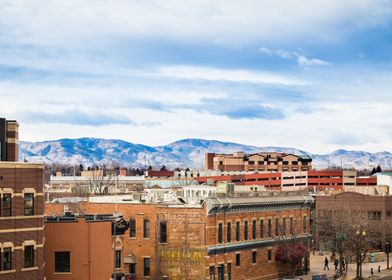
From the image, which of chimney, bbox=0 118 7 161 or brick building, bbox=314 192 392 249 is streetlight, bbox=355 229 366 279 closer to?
brick building, bbox=314 192 392 249

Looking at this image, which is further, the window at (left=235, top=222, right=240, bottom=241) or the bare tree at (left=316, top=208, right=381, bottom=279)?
the bare tree at (left=316, top=208, right=381, bottom=279)

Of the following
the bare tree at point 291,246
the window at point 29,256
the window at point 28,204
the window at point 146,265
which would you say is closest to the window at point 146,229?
the window at point 146,265

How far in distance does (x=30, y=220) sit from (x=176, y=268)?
81.6 ft

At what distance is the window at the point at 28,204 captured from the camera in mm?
59906

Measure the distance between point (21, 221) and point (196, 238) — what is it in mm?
24961

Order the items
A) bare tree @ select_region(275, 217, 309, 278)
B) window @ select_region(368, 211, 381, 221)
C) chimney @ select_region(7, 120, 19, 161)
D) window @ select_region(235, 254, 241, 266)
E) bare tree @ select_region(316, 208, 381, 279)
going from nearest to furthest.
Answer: chimney @ select_region(7, 120, 19, 161) → window @ select_region(235, 254, 241, 266) → bare tree @ select_region(275, 217, 309, 278) → bare tree @ select_region(316, 208, 381, 279) → window @ select_region(368, 211, 381, 221)

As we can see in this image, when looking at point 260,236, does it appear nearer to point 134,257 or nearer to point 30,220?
point 134,257

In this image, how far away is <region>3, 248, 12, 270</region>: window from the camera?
5828 centimetres

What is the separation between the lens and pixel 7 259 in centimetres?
5850

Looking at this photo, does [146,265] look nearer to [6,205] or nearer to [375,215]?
[6,205]

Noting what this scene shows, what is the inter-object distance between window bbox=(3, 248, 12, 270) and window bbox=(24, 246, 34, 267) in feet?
4.65

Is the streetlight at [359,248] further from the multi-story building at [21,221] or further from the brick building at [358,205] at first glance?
the multi-story building at [21,221]

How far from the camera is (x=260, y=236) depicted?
91.3 meters

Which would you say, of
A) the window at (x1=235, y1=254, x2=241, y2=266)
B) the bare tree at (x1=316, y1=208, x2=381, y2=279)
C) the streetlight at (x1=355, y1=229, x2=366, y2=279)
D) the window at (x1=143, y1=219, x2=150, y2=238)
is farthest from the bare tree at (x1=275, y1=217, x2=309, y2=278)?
the window at (x1=143, y1=219, x2=150, y2=238)
